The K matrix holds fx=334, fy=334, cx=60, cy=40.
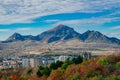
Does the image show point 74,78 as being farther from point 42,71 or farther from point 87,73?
point 42,71

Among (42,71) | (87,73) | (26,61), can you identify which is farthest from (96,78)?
(26,61)

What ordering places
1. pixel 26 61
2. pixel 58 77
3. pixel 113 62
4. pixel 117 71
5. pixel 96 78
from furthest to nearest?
pixel 26 61 < pixel 113 62 < pixel 58 77 < pixel 117 71 < pixel 96 78

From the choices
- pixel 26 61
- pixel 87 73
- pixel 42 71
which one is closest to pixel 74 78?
pixel 87 73

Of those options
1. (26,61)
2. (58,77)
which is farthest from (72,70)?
(26,61)

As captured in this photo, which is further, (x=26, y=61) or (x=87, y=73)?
(x=26, y=61)

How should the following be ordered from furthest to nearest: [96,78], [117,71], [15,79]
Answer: [15,79] < [117,71] < [96,78]

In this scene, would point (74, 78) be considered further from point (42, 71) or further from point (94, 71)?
point (42, 71)

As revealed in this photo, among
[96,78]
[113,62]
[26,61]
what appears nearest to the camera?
[96,78]

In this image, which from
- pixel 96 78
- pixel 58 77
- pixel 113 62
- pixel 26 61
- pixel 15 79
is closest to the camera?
pixel 96 78

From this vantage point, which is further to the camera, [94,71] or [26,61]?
[26,61]
